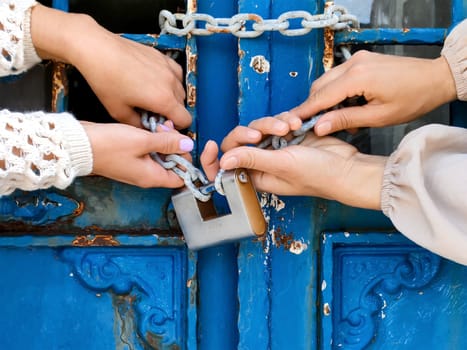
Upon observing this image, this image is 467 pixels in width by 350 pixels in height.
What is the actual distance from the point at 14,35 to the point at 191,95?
26 centimetres

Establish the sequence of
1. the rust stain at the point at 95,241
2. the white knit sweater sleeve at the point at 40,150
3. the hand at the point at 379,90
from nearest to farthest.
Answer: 1. the white knit sweater sleeve at the point at 40,150
2. the hand at the point at 379,90
3. the rust stain at the point at 95,241

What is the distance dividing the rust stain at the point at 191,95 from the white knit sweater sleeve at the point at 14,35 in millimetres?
223

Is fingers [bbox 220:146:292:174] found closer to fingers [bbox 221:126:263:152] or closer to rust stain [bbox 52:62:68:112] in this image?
fingers [bbox 221:126:263:152]

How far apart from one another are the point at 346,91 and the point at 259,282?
0.31 m

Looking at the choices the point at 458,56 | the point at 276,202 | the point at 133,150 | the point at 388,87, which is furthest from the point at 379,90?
the point at 133,150

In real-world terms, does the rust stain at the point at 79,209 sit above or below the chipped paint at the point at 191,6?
below

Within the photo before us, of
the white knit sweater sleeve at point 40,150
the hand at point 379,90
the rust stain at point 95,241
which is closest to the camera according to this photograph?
the white knit sweater sleeve at point 40,150

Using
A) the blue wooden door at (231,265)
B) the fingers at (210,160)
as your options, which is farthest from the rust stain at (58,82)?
the fingers at (210,160)

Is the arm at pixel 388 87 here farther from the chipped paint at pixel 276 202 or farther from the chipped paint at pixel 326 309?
the chipped paint at pixel 326 309

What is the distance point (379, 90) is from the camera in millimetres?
861

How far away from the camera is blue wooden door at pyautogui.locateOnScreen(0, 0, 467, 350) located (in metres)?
0.97

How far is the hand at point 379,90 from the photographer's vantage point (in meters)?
0.86

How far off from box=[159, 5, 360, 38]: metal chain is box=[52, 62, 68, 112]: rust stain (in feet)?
0.52

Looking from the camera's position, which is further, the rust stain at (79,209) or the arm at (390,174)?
the rust stain at (79,209)
